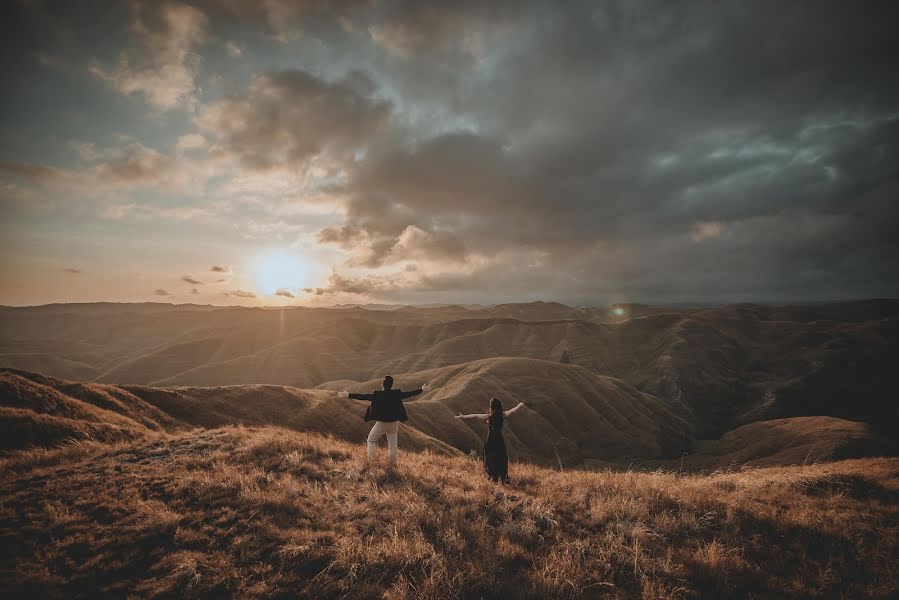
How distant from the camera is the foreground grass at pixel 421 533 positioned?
4867 millimetres

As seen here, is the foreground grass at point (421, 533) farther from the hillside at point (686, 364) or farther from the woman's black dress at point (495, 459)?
the hillside at point (686, 364)

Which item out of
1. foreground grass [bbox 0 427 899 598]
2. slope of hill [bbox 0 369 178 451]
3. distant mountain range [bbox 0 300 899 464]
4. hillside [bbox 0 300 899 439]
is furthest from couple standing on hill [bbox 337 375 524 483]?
hillside [bbox 0 300 899 439]

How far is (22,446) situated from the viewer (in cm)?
1403

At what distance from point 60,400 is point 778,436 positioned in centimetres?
9616

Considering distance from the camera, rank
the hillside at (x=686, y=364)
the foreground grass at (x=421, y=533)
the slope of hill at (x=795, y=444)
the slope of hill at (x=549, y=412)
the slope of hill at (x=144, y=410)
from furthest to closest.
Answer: the hillside at (x=686, y=364)
the slope of hill at (x=549, y=412)
the slope of hill at (x=795, y=444)
the slope of hill at (x=144, y=410)
the foreground grass at (x=421, y=533)

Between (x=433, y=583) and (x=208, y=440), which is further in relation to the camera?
(x=208, y=440)

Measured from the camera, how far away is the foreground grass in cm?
487

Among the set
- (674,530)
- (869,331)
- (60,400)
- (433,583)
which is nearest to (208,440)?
(433,583)

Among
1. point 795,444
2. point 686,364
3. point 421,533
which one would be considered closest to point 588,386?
point 795,444

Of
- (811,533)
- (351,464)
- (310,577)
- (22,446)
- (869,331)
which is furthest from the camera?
(869,331)

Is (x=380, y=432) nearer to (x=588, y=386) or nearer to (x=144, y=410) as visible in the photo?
(x=144, y=410)

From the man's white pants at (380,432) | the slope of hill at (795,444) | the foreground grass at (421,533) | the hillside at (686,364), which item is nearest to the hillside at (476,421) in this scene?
the slope of hill at (795,444)

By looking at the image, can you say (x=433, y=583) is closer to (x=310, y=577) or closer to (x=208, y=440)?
(x=310, y=577)

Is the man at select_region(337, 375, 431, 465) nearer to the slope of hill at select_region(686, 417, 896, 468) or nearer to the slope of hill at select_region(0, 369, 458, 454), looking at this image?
the slope of hill at select_region(0, 369, 458, 454)
